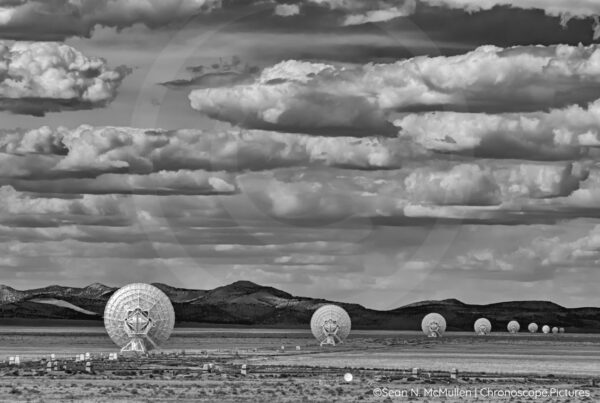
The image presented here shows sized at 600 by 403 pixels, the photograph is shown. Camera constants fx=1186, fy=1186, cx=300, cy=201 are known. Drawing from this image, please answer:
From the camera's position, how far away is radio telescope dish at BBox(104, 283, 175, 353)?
166 m

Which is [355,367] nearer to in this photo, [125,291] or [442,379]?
[442,379]

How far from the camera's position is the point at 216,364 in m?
146

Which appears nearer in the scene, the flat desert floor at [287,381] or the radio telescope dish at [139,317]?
the flat desert floor at [287,381]

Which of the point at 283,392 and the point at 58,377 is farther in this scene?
the point at 58,377

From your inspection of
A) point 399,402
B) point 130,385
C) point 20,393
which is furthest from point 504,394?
point 20,393

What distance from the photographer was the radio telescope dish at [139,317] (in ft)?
543

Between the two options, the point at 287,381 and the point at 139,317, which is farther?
the point at 139,317

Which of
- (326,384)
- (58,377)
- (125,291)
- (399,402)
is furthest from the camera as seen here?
(125,291)

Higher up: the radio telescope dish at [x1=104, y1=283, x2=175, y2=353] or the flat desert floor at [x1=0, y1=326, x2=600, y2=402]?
the radio telescope dish at [x1=104, y1=283, x2=175, y2=353]

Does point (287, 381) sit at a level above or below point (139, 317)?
below

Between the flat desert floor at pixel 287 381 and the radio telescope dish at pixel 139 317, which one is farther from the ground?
the radio telescope dish at pixel 139 317

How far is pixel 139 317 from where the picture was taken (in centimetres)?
16538

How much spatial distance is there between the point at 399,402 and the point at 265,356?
86267mm

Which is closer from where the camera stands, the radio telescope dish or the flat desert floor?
the flat desert floor
